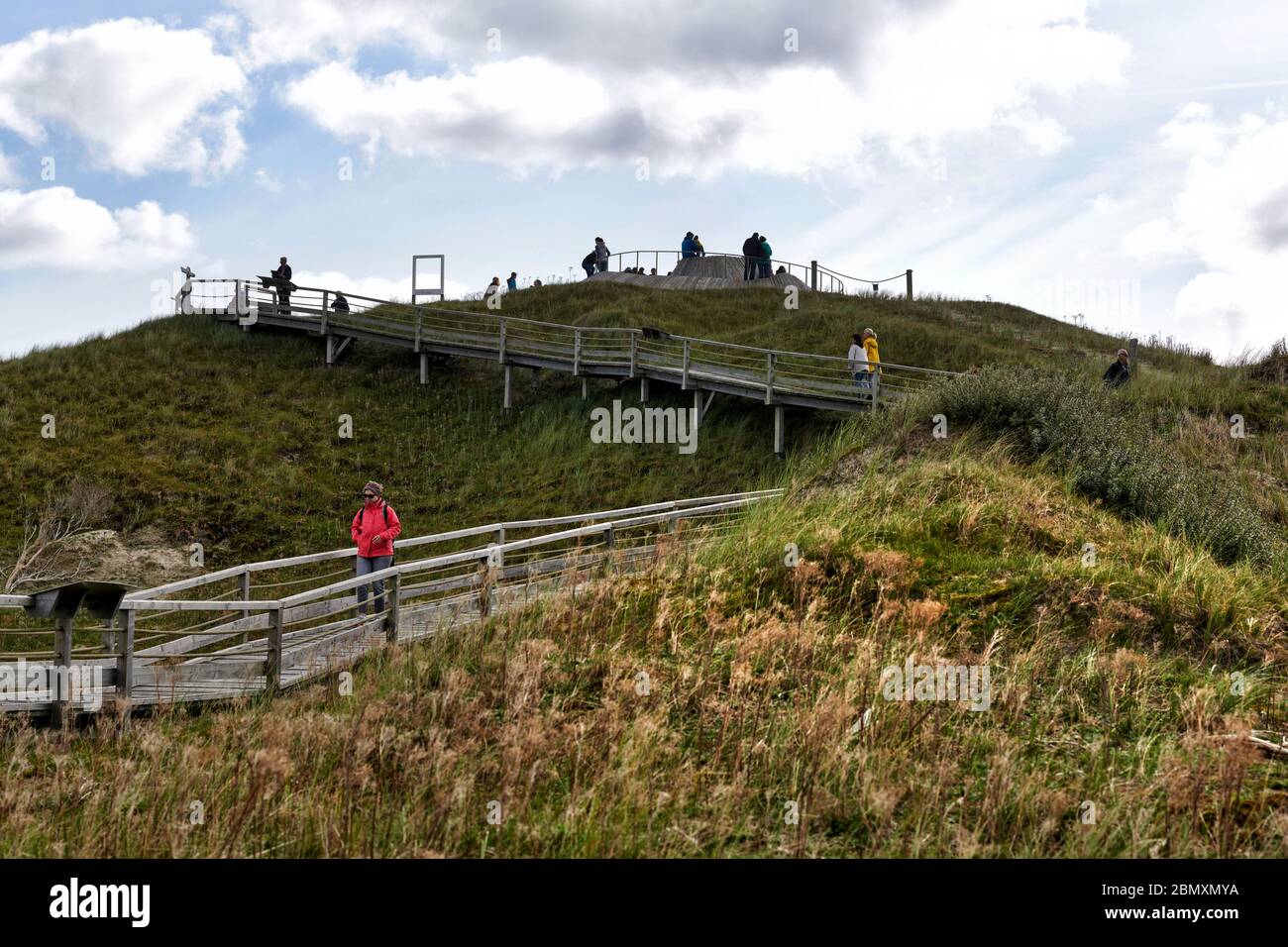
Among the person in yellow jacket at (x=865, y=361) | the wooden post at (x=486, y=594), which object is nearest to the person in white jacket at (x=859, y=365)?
the person in yellow jacket at (x=865, y=361)

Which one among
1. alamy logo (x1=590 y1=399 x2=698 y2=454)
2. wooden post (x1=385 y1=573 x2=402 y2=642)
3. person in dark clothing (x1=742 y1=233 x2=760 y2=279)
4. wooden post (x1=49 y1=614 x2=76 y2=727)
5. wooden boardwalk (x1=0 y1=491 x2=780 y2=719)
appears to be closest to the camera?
wooden post (x1=49 y1=614 x2=76 y2=727)

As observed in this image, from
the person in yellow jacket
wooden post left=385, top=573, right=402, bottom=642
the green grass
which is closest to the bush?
the green grass

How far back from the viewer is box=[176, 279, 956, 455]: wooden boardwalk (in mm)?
23609

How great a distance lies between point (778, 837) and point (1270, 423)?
20.8 metres

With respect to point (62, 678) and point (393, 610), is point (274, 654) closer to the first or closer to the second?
point (393, 610)

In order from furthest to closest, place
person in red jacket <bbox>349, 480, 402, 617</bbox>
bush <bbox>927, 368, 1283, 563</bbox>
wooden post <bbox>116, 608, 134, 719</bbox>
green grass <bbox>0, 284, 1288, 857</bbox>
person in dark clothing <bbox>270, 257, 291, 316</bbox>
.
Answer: person in dark clothing <bbox>270, 257, 291, 316</bbox> → bush <bbox>927, 368, 1283, 563</bbox> → person in red jacket <bbox>349, 480, 402, 617</bbox> → wooden post <bbox>116, 608, 134, 719</bbox> → green grass <bbox>0, 284, 1288, 857</bbox>

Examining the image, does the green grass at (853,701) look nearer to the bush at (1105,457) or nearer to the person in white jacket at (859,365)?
the bush at (1105,457)

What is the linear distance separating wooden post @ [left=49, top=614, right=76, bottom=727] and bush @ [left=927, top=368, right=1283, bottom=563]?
11.8 metres

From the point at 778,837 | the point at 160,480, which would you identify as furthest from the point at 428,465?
the point at 778,837

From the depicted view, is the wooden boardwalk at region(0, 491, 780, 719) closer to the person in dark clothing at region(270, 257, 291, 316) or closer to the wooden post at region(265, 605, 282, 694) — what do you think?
the wooden post at region(265, 605, 282, 694)

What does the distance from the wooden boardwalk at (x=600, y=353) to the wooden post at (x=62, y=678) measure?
1407 cm

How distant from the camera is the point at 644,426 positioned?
88.7 feet
